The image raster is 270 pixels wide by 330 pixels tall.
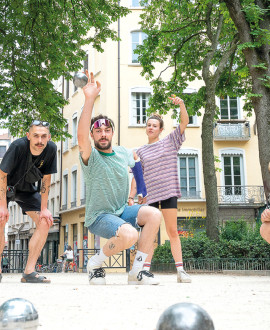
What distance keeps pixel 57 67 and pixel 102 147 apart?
11.0 metres

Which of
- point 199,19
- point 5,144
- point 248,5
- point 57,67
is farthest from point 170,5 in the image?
point 5,144

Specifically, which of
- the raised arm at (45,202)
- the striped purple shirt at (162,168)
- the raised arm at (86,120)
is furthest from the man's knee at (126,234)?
the raised arm at (45,202)

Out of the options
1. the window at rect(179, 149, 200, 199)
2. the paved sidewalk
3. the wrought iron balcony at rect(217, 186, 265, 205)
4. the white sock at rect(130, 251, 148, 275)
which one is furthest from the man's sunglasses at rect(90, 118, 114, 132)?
the wrought iron balcony at rect(217, 186, 265, 205)

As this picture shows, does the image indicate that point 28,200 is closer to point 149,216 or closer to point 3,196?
point 3,196

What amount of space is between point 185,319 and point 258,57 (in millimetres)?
10393

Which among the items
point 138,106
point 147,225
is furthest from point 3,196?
point 138,106

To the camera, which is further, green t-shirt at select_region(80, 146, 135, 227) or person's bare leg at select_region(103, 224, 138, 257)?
green t-shirt at select_region(80, 146, 135, 227)

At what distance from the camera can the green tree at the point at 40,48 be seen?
15289 mm

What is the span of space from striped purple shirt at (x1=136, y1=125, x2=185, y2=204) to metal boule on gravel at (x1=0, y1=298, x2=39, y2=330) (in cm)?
476

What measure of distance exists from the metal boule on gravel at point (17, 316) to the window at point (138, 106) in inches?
1235

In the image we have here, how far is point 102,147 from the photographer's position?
5730mm

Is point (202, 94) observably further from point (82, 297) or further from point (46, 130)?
point (82, 297)

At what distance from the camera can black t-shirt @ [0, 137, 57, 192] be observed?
6.30 m

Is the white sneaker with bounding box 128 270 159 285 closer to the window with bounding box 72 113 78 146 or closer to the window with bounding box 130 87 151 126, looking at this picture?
the window with bounding box 130 87 151 126
